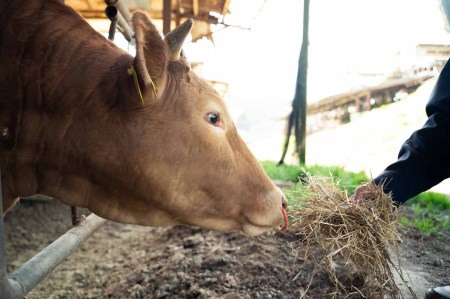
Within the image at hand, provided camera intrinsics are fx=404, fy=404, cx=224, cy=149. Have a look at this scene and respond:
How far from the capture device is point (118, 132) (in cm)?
172

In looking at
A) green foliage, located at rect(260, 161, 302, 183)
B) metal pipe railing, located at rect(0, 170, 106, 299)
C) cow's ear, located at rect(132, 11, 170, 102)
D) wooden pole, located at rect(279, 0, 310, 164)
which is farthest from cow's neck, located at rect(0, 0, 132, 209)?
wooden pole, located at rect(279, 0, 310, 164)

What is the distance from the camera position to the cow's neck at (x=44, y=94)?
1.73 m

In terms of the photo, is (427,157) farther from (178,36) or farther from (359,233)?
(178,36)

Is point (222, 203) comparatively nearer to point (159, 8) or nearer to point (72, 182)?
point (72, 182)

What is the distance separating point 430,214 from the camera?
412cm

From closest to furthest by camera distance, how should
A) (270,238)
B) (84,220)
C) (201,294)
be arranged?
(201,294), (84,220), (270,238)

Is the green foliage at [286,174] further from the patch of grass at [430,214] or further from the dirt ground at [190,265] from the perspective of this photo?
the dirt ground at [190,265]

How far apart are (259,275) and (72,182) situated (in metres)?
1.35

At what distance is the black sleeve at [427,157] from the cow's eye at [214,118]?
966mm

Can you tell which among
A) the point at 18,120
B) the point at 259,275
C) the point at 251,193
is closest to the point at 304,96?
the point at 259,275

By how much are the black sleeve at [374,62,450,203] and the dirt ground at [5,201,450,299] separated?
0.63m

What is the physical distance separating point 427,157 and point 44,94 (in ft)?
6.38

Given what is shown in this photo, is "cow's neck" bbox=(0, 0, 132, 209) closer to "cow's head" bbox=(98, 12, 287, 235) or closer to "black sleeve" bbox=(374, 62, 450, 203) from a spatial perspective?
"cow's head" bbox=(98, 12, 287, 235)

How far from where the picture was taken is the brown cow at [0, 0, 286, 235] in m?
1.72
